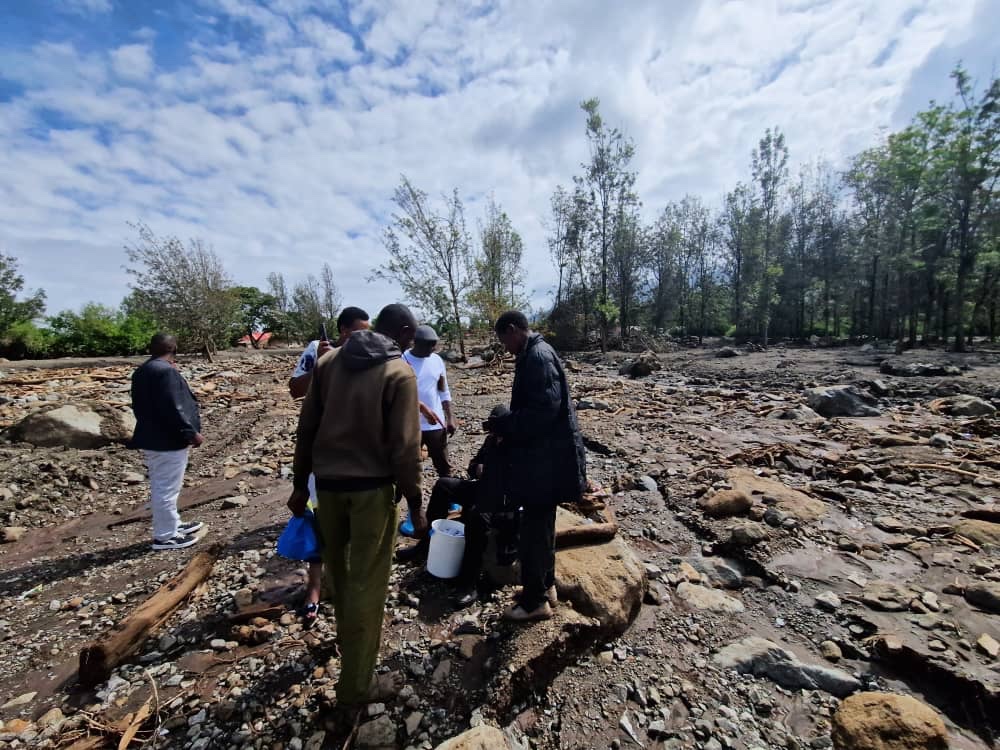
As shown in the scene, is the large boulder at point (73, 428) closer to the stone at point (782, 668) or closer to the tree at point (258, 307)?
the stone at point (782, 668)

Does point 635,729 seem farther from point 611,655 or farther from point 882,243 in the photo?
point 882,243

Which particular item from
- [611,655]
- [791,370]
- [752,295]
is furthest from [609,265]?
[611,655]

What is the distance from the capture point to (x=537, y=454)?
2.53 metres

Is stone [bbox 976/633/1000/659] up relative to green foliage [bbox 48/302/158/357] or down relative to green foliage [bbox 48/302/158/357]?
down

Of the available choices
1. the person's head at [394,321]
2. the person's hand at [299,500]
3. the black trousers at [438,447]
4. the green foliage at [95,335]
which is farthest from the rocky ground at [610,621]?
the green foliage at [95,335]

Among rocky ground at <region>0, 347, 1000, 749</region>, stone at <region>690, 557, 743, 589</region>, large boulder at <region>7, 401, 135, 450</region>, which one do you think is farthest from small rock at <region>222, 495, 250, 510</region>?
stone at <region>690, 557, 743, 589</region>

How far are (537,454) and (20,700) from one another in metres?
3.16

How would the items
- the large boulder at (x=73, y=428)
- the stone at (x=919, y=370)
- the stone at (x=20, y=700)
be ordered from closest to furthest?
the stone at (x=20, y=700) → the large boulder at (x=73, y=428) → the stone at (x=919, y=370)

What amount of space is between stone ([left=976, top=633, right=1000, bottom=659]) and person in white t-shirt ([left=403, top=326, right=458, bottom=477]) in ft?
12.6

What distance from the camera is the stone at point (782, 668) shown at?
2.38 meters

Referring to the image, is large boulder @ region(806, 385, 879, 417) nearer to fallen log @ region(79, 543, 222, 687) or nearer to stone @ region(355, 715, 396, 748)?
stone @ region(355, 715, 396, 748)

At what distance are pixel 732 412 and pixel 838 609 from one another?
6920 mm

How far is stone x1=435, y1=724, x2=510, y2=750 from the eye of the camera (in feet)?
5.90

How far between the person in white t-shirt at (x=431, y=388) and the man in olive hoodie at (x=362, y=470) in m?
1.77
